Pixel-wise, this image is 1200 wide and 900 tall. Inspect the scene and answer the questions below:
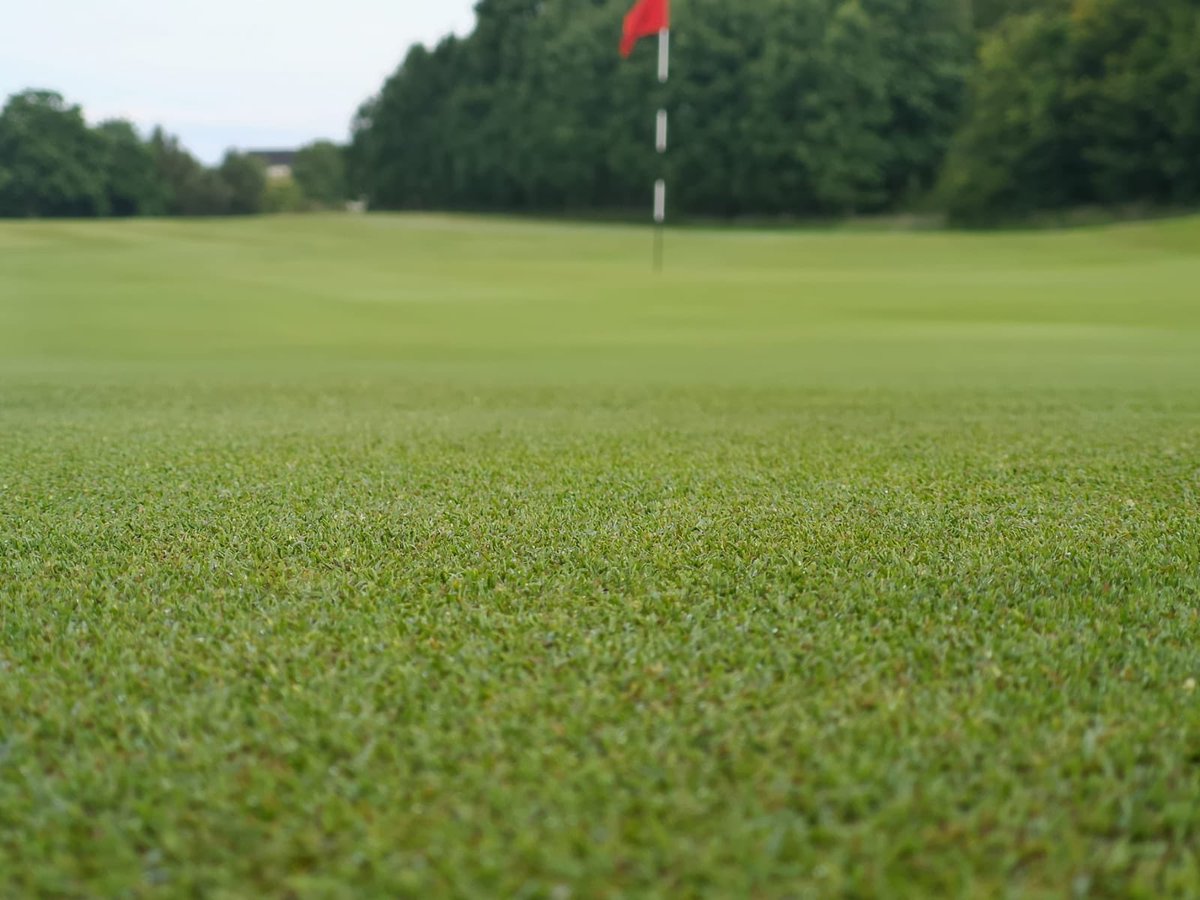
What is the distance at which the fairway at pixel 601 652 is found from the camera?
121 cm

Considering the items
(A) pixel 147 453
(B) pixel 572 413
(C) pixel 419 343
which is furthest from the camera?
(C) pixel 419 343

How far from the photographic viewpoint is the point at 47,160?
50594 millimetres

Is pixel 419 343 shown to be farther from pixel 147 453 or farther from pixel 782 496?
pixel 782 496

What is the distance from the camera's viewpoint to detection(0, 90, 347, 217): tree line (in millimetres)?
50344

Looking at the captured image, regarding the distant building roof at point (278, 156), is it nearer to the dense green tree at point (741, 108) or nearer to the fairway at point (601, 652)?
the dense green tree at point (741, 108)

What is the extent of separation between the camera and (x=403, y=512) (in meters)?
2.64


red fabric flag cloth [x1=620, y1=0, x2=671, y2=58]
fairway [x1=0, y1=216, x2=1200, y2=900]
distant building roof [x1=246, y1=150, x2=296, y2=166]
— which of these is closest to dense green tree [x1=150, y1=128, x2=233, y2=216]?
red fabric flag cloth [x1=620, y1=0, x2=671, y2=58]

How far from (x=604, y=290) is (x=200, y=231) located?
15657 millimetres

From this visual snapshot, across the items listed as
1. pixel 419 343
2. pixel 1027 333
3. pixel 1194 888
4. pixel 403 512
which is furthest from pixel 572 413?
pixel 1027 333

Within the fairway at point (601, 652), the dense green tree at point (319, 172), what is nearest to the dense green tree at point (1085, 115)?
the fairway at point (601, 652)

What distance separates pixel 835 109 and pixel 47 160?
1503 inches

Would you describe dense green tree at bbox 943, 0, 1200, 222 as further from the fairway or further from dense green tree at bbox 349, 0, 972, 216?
the fairway

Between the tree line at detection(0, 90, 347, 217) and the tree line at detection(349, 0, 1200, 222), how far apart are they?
16.6 metres

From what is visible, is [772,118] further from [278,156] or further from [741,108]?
[278,156]
